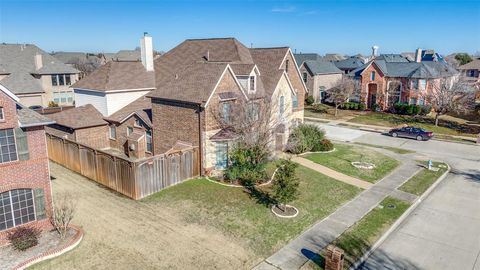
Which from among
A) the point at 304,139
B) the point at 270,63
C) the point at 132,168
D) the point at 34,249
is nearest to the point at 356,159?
the point at 304,139

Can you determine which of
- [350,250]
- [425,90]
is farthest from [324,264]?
[425,90]

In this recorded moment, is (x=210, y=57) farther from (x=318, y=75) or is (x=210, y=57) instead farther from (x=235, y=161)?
(x=318, y=75)

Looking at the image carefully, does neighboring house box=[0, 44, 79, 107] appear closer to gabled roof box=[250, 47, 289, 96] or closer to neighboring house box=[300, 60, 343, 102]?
gabled roof box=[250, 47, 289, 96]

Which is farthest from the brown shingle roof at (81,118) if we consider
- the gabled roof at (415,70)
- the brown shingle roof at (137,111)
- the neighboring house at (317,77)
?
the gabled roof at (415,70)

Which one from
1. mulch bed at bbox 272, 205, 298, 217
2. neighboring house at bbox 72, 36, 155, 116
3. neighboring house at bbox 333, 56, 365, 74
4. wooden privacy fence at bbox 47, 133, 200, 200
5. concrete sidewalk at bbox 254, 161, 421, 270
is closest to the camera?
concrete sidewalk at bbox 254, 161, 421, 270

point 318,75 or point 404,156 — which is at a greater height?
point 318,75

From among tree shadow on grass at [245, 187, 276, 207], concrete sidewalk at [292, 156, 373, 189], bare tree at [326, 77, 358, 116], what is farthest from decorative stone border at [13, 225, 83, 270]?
bare tree at [326, 77, 358, 116]
